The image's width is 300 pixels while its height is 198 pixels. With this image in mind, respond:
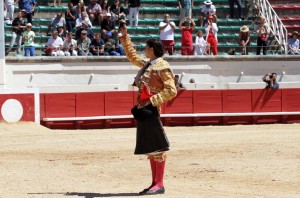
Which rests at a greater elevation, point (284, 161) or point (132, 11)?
point (132, 11)

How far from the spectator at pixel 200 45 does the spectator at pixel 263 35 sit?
1389mm

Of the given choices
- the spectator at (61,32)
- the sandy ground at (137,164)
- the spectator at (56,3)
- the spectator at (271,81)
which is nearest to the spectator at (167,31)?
the spectator at (61,32)

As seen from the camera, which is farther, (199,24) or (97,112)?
(199,24)

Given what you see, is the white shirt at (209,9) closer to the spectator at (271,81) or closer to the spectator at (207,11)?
the spectator at (207,11)

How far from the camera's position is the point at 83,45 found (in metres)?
21.9

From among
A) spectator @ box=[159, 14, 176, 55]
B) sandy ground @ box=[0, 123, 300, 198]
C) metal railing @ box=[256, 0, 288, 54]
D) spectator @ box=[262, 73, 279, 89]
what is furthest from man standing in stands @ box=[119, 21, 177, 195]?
metal railing @ box=[256, 0, 288, 54]

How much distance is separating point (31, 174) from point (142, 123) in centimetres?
257

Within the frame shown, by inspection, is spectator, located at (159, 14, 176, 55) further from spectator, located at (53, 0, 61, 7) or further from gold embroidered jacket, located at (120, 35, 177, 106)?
gold embroidered jacket, located at (120, 35, 177, 106)

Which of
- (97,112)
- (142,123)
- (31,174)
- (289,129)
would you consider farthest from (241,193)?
(97,112)

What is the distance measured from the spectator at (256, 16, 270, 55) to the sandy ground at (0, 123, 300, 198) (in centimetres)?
473

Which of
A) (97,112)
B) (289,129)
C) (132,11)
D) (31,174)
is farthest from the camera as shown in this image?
(132,11)

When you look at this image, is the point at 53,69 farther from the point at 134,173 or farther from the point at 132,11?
the point at 134,173

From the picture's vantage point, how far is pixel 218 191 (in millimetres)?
10172

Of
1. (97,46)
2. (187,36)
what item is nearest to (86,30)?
(97,46)
